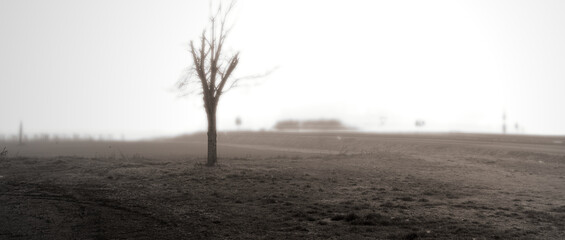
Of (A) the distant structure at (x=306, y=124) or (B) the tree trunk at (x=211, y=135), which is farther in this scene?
(A) the distant structure at (x=306, y=124)

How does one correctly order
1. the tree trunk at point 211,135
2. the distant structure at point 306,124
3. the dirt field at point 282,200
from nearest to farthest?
the dirt field at point 282,200 < the tree trunk at point 211,135 < the distant structure at point 306,124

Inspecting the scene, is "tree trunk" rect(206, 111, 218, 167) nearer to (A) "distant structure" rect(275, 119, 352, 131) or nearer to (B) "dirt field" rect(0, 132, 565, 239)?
(B) "dirt field" rect(0, 132, 565, 239)

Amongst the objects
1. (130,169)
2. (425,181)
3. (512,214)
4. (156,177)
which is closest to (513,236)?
(512,214)

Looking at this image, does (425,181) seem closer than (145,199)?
No

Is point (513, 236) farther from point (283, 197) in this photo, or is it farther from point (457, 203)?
point (283, 197)

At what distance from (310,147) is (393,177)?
23155 mm

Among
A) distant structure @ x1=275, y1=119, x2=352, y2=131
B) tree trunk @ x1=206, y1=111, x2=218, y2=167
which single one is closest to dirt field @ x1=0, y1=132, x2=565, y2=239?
tree trunk @ x1=206, y1=111, x2=218, y2=167

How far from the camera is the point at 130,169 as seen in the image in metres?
17.9

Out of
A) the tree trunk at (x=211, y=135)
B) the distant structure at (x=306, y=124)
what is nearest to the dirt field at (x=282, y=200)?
the tree trunk at (x=211, y=135)

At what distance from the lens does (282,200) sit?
12.7 metres

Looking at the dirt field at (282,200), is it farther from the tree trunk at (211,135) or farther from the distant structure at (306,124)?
the distant structure at (306,124)

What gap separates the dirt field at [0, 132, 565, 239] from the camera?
31.3 feet

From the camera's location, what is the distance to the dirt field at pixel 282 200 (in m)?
9.55

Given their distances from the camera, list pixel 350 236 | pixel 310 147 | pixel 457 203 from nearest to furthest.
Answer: pixel 350 236 → pixel 457 203 → pixel 310 147
